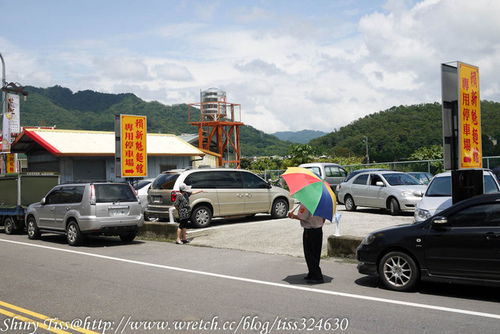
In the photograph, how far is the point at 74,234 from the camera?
45.6 ft

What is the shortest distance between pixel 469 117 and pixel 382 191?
24.6 feet

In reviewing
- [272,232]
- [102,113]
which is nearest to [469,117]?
[272,232]

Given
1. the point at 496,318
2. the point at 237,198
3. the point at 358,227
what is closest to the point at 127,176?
the point at 237,198

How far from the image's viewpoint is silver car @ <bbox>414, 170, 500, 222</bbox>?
443 inches

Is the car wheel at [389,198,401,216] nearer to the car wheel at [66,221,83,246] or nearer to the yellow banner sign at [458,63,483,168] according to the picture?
the yellow banner sign at [458,63,483,168]

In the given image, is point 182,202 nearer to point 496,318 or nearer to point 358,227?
point 358,227

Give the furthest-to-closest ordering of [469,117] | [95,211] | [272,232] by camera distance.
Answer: [272,232]
[95,211]
[469,117]

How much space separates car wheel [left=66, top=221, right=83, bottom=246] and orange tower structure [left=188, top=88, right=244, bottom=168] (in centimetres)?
3321

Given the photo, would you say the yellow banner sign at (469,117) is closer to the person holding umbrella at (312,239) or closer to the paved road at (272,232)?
the paved road at (272,232)

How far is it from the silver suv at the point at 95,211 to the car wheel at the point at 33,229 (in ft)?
3.81

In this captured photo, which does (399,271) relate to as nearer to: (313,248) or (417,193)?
(313,248)

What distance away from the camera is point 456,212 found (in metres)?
7.43

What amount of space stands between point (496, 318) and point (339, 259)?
483 cm

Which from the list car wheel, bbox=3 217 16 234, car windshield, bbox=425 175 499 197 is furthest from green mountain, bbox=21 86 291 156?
car windshield, bbox=425 175 499 197
